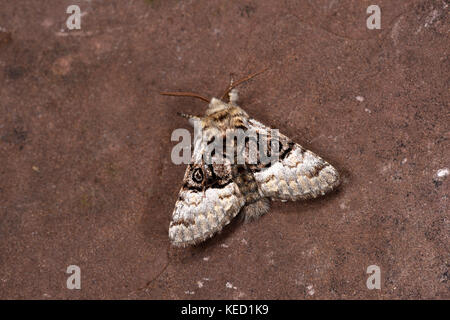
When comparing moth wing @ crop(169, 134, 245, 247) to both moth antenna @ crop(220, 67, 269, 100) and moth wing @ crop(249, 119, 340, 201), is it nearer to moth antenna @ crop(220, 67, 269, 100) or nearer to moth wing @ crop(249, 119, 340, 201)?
moth wing @ crop(249, 119, 340, 201)

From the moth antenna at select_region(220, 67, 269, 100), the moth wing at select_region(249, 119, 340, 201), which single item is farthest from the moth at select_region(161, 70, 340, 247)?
the moth antenna at select_region(220, 67, 269, 100)


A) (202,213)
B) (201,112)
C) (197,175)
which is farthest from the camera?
(201,112)

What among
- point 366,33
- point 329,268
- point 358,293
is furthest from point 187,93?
point 358,293

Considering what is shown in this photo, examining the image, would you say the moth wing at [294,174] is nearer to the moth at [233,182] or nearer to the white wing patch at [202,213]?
the moth at [233,182]

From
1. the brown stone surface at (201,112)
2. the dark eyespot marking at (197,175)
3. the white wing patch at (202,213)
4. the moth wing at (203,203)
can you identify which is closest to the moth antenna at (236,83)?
the brown stone surface at (201,112)

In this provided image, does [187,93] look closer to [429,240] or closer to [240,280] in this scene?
[240,280]

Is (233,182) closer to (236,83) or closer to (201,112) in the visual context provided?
(201,112)

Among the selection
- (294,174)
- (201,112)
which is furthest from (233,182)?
(201,112)
